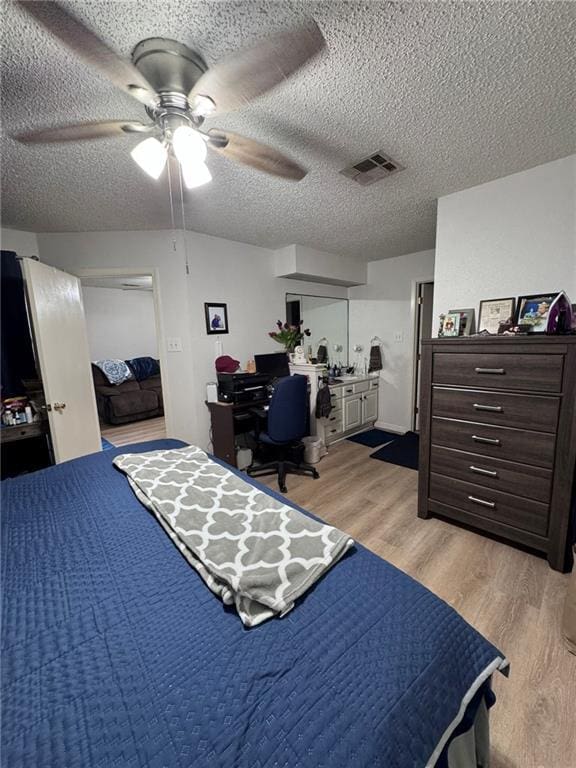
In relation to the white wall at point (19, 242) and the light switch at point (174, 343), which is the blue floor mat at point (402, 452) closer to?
the light switch at point (174, 343)

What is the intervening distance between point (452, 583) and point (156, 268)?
128 inches

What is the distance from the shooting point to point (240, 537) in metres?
0.97

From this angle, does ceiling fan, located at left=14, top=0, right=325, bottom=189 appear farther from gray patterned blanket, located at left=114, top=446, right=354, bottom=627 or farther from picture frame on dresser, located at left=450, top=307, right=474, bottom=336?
picture frame on dresser, located at left=450, top=307, right=474, bottom=336

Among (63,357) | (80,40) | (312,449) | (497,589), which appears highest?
(80,40)

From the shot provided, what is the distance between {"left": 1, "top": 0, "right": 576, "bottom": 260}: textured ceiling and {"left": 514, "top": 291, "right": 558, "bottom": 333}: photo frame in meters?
0.80

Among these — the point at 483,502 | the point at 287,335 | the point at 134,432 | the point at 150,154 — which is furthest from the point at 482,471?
the point at 134,432

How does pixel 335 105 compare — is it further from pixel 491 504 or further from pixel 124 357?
pixel 124 357

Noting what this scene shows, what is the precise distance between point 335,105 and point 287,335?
2.30 meters

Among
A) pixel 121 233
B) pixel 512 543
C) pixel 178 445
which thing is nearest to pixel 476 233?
pixel 512 543

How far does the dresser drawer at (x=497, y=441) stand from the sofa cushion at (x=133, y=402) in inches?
172

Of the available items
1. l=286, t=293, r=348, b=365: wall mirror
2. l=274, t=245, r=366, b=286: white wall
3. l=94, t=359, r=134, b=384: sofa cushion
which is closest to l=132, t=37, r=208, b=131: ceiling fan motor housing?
l=274, t=245, r=366, b=286: white wall

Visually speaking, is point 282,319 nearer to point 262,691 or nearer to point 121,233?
point 121,233

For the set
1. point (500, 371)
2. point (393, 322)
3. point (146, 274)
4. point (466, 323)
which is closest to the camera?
point (500, 371)

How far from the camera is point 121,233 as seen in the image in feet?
9.06
